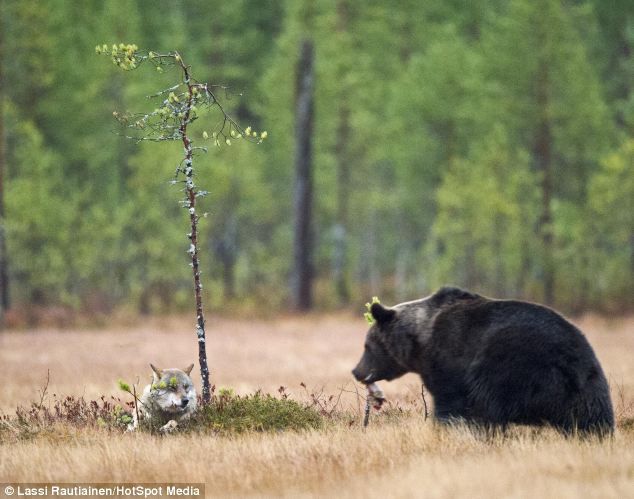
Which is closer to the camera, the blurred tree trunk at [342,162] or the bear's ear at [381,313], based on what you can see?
the bear's ear at [381,313]

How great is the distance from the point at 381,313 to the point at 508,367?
1.67m

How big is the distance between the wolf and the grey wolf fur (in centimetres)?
231

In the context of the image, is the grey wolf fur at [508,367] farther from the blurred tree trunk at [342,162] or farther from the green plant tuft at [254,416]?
the blurred tree trunk at [342,162]

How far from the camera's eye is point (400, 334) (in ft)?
31.4

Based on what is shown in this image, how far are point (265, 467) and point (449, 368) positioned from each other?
214cm

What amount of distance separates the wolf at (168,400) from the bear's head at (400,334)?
1.80 metres

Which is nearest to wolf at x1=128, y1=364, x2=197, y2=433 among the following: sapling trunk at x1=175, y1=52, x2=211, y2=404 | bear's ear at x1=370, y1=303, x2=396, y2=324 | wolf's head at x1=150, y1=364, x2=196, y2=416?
wolf's head at x1=150, y1=364, x2=196, y2=416

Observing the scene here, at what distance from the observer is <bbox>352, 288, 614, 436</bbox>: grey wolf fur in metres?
8.34

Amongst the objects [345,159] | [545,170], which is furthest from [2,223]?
[545,170]

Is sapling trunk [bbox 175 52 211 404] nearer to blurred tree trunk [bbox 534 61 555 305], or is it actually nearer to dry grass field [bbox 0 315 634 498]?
dry grass field [bbox 0 315 634 498]

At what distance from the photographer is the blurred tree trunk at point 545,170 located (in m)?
30.0

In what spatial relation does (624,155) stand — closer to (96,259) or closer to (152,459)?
(96,259)

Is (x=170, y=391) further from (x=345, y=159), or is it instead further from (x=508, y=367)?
(x=345, y=159)

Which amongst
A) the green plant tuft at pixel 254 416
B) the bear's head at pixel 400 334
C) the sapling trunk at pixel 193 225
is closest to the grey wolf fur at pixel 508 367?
the bear's head at pixel 400 334
